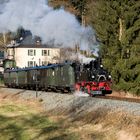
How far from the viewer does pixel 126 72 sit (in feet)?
113

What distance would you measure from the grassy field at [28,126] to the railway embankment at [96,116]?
51 cm

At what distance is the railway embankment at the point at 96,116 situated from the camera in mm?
18875

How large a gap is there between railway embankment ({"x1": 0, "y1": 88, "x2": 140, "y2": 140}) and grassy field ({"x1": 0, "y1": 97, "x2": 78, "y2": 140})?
1.67 feet

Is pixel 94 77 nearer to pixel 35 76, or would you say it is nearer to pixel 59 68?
Answer: pixel 59 68

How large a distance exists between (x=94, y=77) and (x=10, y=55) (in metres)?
64.1

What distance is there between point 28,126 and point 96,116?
133 inches

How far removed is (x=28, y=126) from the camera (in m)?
23.0

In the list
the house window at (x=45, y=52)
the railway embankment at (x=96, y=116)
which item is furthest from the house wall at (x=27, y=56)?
the railway embankment at (x=96, y=116)

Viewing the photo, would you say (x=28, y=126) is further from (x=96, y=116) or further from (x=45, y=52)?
(x=45, y=52)

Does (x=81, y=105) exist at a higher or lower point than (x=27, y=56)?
lower

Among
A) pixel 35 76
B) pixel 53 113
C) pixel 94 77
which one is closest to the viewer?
pixel 53 113

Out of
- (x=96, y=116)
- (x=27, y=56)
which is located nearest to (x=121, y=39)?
(x=96, y=116)

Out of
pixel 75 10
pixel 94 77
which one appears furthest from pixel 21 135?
pixel 75 10

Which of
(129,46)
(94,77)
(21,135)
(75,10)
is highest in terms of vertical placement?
(75,10)
